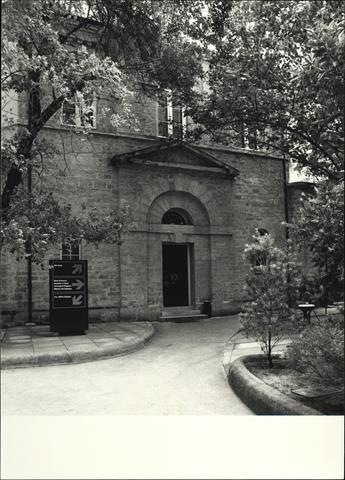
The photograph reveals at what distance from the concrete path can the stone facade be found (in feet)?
14.7

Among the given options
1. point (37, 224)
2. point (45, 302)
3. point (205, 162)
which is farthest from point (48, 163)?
point (205, 162)

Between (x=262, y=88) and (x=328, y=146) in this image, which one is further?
(x=262, y=88)

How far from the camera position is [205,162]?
888 cm

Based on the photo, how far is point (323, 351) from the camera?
10.6ft

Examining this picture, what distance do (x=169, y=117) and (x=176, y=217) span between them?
2.19 metres

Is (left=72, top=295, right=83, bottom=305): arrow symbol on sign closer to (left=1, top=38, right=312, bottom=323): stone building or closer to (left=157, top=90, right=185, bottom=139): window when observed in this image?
(left=1, top=38, right=312, bottom=323): stone building

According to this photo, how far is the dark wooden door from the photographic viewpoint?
29.4 feet

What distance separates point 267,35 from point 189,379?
2.80 metres

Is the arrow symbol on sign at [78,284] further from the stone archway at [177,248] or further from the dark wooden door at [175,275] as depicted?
the dark wooden door at [175,275]

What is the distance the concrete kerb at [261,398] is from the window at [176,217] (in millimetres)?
6152

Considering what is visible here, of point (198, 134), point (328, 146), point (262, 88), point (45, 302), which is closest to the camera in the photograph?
point (328, 146)

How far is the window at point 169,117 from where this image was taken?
20.3 ft

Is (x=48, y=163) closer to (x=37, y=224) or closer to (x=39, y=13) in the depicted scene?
(x=37, y=224)

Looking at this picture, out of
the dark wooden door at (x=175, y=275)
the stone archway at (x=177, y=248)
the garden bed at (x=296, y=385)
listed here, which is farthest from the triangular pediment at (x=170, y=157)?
the garden bed at (x=296, y=385)
